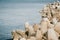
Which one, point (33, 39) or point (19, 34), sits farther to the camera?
point (19, 34)

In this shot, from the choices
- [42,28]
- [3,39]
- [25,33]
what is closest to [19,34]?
[25,33]

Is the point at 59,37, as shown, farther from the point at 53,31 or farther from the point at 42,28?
the point at 42,28

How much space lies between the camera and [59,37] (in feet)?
27.9

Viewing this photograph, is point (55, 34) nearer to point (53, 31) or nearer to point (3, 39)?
point (53, 31)

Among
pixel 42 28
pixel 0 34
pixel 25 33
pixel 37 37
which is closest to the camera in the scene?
pixel 37 37

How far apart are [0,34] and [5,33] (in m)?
0.35

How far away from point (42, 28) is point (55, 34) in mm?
1417

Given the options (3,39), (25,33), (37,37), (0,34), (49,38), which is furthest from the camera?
(0,34)

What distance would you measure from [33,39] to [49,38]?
39.3 inches

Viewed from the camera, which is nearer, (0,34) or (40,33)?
(40,33)

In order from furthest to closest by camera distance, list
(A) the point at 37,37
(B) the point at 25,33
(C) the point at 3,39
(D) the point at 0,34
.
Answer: (D) the point at 0,34, (C) the point at 3,39, (B) the point at 25,33, (A) the point at 37,37

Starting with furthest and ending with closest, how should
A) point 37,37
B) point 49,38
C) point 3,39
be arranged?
point 3,39, point 37,37, point 49,38

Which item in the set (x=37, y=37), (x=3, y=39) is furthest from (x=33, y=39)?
(x=3, y=39)

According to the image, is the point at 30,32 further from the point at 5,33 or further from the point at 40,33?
the point at 5,33
